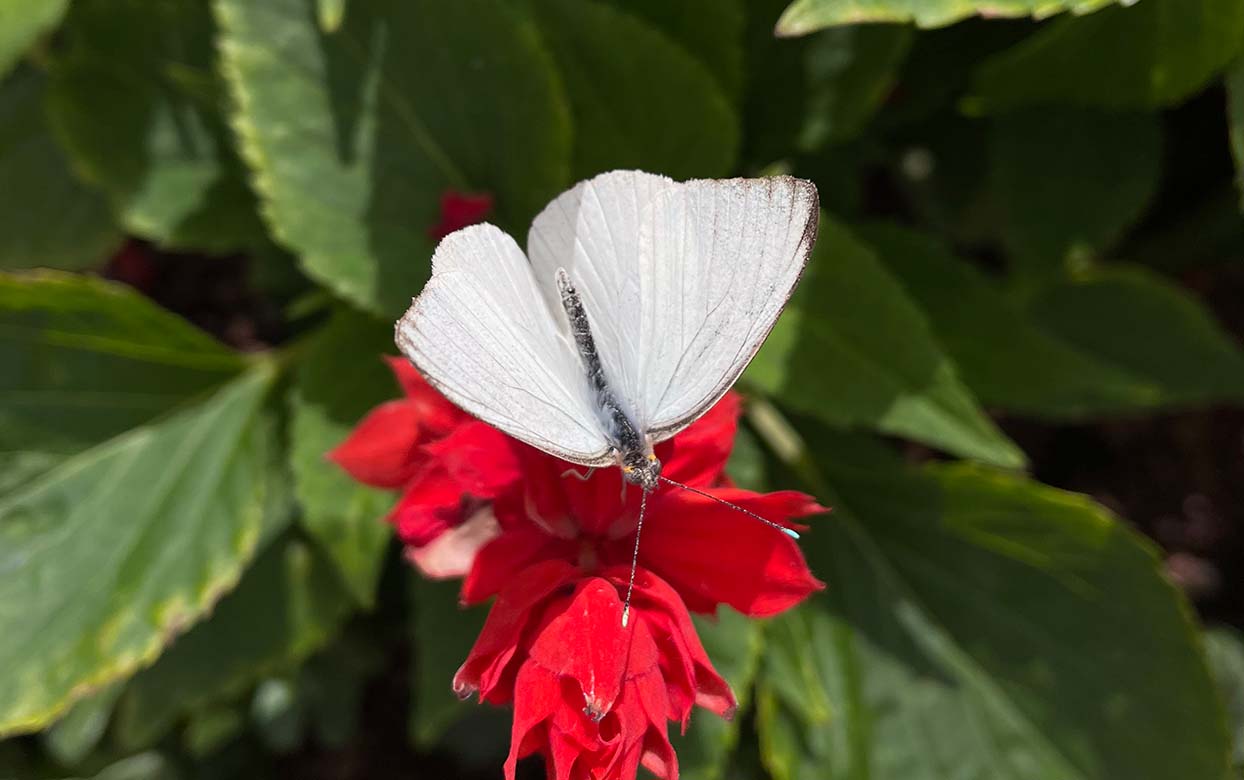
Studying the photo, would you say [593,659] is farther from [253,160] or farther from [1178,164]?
[1178,164]

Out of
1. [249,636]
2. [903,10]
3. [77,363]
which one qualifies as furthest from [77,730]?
[903,10]

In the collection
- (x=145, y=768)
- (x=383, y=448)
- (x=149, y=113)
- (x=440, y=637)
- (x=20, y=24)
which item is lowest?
(x=145, y=768)

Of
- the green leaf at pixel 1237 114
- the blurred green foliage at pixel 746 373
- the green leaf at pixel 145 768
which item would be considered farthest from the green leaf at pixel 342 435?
the green leaf at pixel 1237 114

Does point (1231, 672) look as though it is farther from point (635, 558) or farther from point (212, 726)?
point (212, 726)

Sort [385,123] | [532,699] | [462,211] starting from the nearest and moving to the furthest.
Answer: [532,699] < [462,211] < [385,123]

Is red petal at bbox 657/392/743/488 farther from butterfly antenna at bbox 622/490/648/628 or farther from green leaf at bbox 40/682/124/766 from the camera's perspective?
green leaf at bbox 40/682/124/766

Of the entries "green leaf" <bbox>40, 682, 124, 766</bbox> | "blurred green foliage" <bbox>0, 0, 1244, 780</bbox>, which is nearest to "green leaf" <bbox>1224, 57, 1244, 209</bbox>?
"blurred green foliage" <bbox>0, 0, 1244, 780</bbox>

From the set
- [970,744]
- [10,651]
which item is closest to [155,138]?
[10,651]
